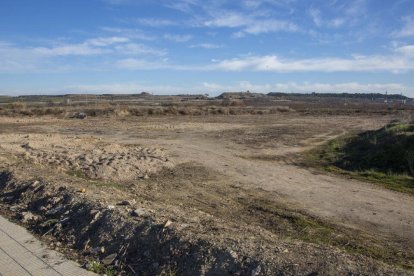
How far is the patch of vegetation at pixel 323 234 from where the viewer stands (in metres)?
8.27

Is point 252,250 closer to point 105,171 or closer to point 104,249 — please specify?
point 104,249

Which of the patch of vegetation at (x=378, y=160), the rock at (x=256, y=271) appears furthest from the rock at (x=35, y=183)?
the patch of vegetation at (x=378, y=160)

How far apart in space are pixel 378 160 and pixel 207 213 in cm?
1168

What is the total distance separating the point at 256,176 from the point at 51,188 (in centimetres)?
789

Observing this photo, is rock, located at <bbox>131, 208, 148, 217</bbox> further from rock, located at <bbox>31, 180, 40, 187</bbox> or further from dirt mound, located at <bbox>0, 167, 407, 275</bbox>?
rock, located at <bbox>31, 180, 40, 187</bbox>

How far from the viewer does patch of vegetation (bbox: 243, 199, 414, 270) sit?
827 cm

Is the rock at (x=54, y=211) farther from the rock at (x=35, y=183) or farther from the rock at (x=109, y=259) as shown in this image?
the rock at (x=109, y=259)

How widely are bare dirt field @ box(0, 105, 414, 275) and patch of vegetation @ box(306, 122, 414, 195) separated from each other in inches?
40.7

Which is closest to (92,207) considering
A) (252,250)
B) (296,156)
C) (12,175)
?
→ (252,250)

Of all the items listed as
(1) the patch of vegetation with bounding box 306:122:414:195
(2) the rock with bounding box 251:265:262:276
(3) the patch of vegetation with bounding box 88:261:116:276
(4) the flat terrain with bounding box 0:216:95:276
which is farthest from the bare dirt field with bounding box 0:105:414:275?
(1) the patch of vegetation with bounding box 306:122:414:195

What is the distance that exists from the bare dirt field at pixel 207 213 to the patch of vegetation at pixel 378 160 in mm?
1034

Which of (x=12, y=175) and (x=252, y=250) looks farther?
(x=12, y=175)

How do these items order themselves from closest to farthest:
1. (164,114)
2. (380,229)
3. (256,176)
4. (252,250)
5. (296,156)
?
(252,250)
(380,229)
(256,176)
(296,156)
(164,114)

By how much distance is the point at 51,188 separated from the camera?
10945 mm
